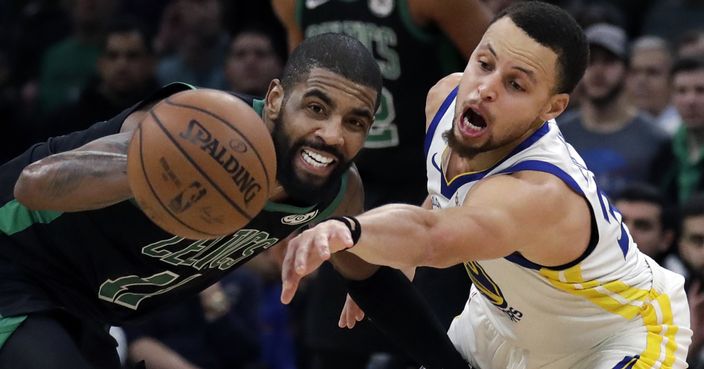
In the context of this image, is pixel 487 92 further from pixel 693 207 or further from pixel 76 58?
pixel 76 58

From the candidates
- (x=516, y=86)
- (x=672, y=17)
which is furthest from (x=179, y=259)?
(x=672, y=17)

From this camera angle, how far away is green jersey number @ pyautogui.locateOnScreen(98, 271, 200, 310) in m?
4.44

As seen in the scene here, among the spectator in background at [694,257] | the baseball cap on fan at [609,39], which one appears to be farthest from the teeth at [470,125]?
the baseball cap on fan at [609,39]

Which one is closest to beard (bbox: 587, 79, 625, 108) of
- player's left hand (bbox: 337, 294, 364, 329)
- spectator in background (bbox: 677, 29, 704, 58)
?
spectator in background (bbox: 677, 29, 704, 58)

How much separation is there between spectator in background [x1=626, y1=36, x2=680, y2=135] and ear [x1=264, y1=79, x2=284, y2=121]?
4.72m

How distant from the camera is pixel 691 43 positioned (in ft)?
28.8

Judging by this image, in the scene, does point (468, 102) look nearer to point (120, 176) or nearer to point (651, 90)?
point (120, 176)

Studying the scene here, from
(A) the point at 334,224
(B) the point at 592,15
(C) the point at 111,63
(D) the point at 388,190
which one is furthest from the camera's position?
(C) the point at 111,63

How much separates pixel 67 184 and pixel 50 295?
24.9 inches

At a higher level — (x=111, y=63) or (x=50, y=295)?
(x=50, y=295)

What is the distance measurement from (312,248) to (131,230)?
112 cm

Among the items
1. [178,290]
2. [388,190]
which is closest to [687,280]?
[388,190]

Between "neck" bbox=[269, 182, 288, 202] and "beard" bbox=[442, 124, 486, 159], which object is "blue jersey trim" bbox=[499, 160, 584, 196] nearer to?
"beard" bbox=[442, 124, 486, 159]

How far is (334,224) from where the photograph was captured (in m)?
3.50
